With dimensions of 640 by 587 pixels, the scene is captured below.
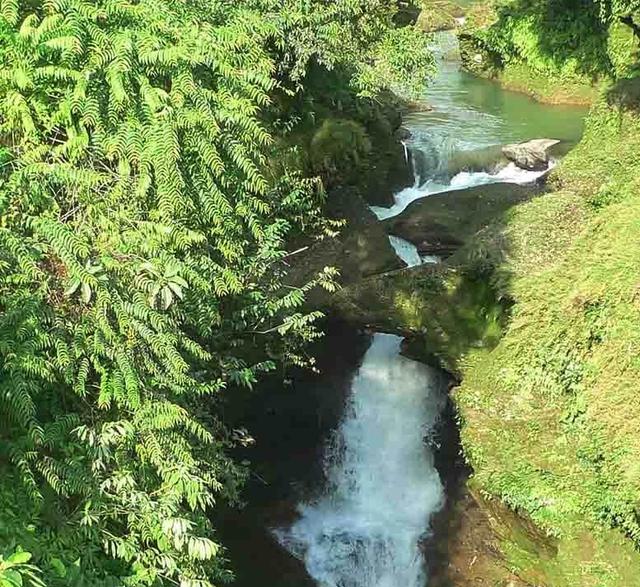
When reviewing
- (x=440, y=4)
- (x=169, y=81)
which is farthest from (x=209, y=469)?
(x=440, y=4)

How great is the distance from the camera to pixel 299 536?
12.2m

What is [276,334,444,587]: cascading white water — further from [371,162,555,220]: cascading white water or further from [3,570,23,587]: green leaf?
[3,570,23,587]: green leaf

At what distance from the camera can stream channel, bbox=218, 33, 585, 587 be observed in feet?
38.5

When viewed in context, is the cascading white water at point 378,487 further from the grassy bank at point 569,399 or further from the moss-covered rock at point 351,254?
the moss-covered rock at point 351,254

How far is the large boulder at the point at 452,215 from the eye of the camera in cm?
1822

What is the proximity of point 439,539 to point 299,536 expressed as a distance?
235 centimetres

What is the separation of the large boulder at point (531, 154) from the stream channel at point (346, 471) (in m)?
9.56

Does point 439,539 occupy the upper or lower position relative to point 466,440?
lower

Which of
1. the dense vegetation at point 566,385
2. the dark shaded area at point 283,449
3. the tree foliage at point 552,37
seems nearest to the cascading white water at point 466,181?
the dense vegetation at point 566,385

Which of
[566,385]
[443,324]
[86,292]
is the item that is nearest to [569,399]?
[566,385]

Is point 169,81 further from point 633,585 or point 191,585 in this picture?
point 633,585

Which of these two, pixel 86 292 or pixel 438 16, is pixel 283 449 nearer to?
pixel 86 292

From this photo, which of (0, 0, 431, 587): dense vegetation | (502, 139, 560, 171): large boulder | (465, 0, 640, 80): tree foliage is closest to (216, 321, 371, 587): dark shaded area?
(0, 0, 431, 587): dense vegetation

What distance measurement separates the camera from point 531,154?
22.2 m
